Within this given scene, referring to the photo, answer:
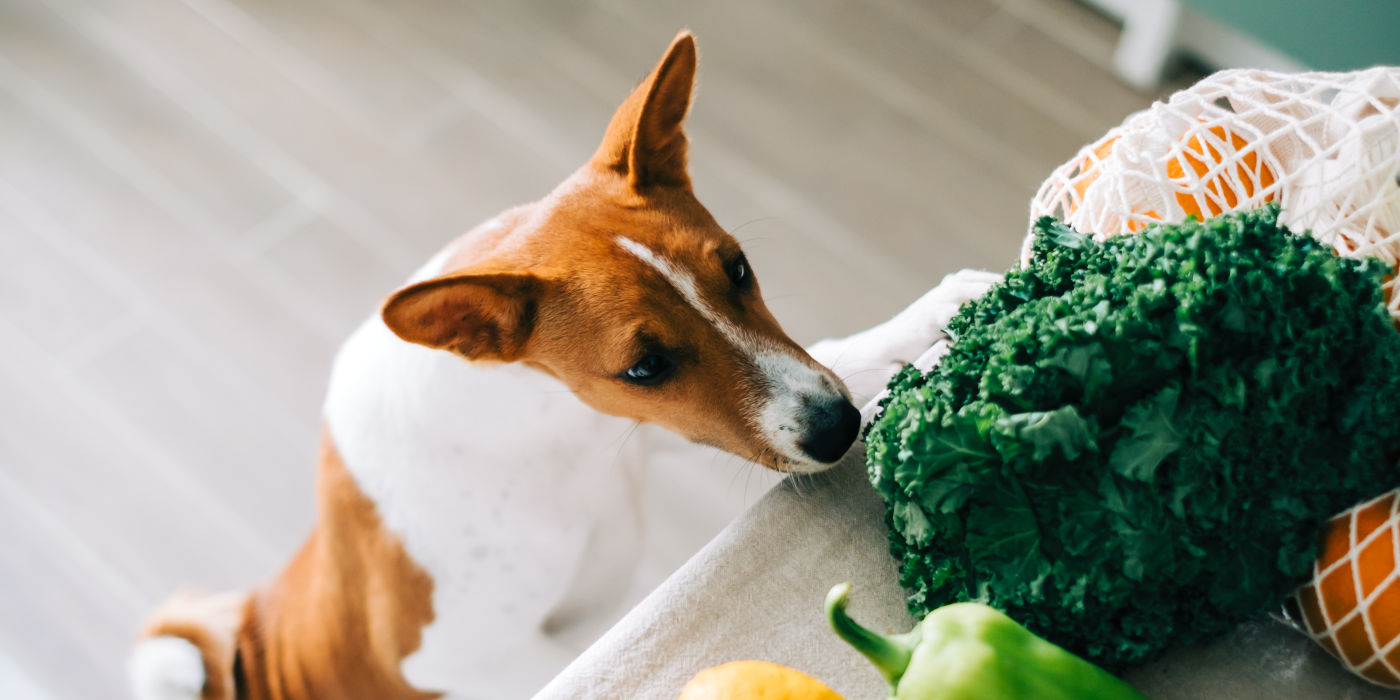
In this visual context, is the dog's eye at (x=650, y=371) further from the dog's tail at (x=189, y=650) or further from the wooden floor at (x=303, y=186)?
the wooden floor at (x=303, y=186)

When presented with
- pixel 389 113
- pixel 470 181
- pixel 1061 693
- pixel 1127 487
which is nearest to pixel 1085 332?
pixel 1127 487

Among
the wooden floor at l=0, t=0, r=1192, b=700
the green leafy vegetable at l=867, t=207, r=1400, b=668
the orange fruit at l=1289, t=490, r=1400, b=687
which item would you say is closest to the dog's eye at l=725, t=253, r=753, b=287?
the green leafy vegetable at l=867, t=207, r=1400, b=668

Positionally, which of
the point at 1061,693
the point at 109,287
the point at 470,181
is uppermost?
the point at 1061,693

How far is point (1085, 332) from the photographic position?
2.11 feet

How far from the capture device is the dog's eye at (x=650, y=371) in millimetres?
1053

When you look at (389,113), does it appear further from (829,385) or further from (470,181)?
(829,385)

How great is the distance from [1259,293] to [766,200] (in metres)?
1.53

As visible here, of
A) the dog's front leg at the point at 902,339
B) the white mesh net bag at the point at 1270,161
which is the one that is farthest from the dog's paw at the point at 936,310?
the white mesh net bag at the point at 1270,161

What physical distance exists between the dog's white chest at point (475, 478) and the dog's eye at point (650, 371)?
0.34 feet

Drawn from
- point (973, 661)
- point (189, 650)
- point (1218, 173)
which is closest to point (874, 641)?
point (973, 661)

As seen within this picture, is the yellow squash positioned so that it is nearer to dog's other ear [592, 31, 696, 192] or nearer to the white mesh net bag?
the white mesh net bag

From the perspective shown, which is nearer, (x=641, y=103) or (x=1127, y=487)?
(x=1127, y=487)

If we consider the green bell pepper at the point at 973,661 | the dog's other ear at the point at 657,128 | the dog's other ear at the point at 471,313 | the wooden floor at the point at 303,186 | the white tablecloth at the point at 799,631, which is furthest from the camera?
the wooden floor at the point at 303,186

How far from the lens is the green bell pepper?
2.03 feet
